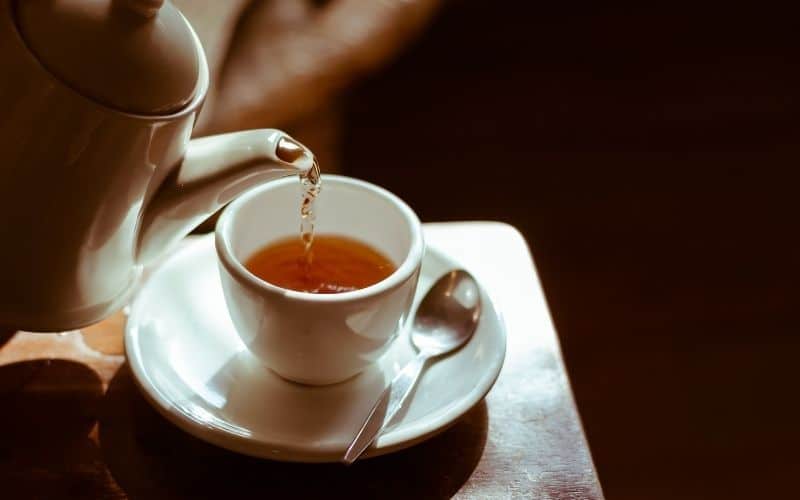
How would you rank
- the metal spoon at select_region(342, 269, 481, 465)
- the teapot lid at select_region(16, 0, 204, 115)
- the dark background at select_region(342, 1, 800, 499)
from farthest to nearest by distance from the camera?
the dark background at select_region(342, 1, 800, 499), the metal spoon at select_region(342, 269, 481, 465), the teapot lid at select_region(16, 0, 204, 115)

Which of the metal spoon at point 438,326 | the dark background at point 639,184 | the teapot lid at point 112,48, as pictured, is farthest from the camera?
the dark background at point 639,184

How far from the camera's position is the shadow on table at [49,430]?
1.89 feet

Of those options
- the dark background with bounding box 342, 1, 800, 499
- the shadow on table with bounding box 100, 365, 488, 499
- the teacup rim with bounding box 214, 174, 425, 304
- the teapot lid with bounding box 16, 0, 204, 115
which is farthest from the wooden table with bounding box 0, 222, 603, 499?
the dark background with bounding box 342, 1, 800, 499

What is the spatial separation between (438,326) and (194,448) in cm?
22

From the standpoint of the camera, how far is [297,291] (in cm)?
64

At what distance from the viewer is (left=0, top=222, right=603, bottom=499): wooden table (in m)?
0.58

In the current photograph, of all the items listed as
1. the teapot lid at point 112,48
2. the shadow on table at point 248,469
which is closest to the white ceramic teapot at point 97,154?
the teapot lid at point 112,48

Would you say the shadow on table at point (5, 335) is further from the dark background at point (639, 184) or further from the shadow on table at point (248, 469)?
the dark background at point (639, 184)

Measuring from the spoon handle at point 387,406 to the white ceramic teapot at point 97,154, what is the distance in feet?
0.59

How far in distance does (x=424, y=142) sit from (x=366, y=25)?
0.51m

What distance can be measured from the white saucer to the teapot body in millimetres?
67

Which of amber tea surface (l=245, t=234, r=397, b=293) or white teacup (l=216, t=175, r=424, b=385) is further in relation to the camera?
amber tea surface (l=245, t=234, r=397, b=293)

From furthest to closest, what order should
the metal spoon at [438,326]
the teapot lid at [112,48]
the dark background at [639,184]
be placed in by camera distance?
the dark background at [639,184] → the metal spoon at [438,326] → the teapot lid at [112,48]

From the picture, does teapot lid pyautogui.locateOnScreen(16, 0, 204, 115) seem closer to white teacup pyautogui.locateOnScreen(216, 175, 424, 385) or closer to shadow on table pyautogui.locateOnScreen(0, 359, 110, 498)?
white teacup pyautogui.locateOnScreen(216, 175, 424, 385)
